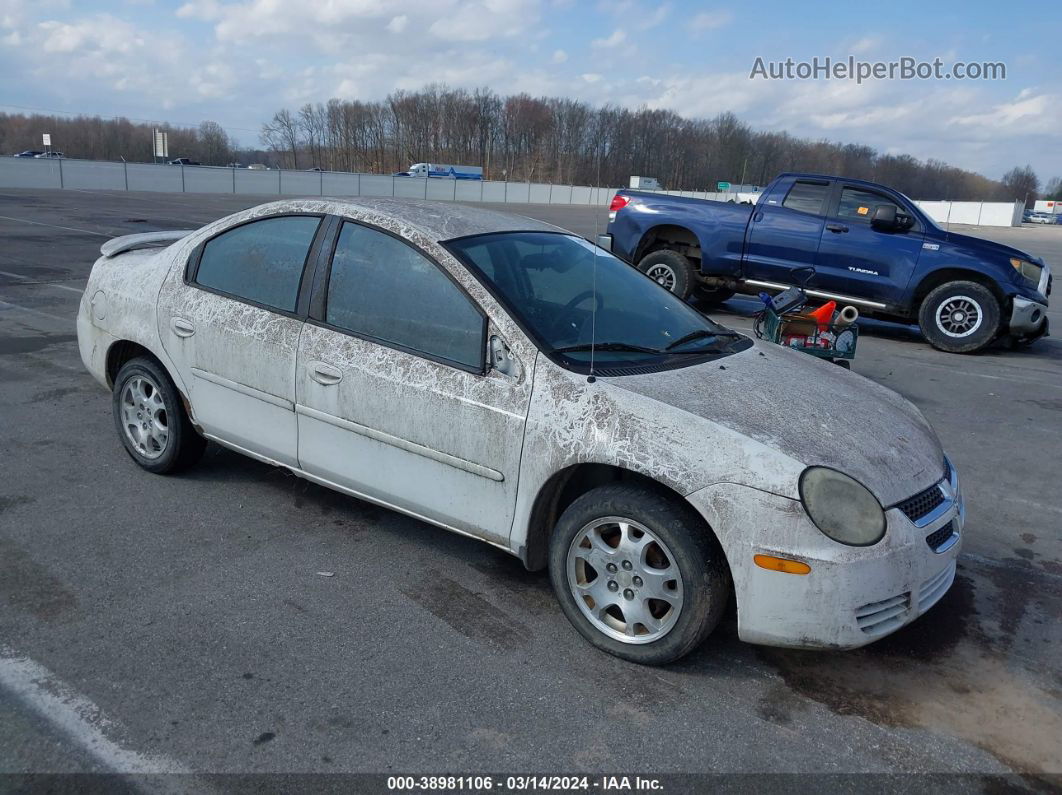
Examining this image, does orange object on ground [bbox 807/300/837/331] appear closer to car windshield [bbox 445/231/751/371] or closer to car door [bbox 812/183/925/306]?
car windshield [bbox 445/231/751/371]

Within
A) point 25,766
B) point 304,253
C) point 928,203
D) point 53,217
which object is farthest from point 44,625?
point 928,203

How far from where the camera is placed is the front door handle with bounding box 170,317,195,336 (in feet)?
14.3

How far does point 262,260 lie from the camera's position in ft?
14.0

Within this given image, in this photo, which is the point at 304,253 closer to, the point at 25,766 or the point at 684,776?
the point at 25,766

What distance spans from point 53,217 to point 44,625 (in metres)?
21.2

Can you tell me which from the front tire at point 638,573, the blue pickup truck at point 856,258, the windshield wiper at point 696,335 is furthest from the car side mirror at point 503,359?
the blue pickup truck at point 856,258

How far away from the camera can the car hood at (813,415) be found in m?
3.10

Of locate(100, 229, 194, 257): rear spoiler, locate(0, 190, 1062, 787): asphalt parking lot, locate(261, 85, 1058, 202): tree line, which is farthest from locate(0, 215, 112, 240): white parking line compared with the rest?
locate(261, 85, 1058, 202): tree line

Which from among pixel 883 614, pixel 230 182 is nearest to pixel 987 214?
pixel 230 182

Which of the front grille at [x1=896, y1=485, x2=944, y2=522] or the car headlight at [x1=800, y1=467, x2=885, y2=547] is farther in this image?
the front grille at [x1=896, y1=485, x2=944, y2=522]

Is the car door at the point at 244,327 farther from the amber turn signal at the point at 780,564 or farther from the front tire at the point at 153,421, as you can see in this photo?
the amber turn signal at the point at 780,564

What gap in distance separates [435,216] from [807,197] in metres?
7.84

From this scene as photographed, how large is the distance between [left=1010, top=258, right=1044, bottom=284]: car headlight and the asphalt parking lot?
238 inches

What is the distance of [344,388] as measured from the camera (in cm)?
378
